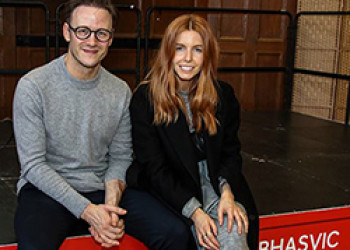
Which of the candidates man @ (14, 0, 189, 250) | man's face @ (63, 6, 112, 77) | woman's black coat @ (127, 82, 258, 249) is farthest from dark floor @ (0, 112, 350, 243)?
man's face @ (63, 6, 112, 77)

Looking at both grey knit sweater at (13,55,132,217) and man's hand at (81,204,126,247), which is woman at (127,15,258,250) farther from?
man's hand at (81,204,126,247)

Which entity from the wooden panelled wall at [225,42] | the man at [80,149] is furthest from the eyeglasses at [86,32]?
the wooden panelled wall at [225,42]

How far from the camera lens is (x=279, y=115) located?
4758 millimetres

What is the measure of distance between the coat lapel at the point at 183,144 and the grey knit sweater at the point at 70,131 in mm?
167

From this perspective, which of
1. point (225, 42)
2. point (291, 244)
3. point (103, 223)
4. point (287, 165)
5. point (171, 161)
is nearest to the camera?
point (103, 223)

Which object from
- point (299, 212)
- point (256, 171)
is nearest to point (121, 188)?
point (299, 212)

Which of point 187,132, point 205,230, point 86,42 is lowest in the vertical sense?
point 205,230

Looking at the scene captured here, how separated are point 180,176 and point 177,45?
17.5 inches

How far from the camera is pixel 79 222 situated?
181 centimetres

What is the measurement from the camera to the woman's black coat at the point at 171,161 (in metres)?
1.80

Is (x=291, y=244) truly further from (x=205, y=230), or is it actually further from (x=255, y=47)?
(x=255, y=47)

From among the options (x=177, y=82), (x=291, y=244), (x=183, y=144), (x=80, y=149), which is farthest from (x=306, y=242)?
(x=80, y=149)

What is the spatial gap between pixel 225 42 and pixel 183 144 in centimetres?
323

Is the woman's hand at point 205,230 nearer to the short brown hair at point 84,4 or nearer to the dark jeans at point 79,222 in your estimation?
the dark jeans at point 79,222
